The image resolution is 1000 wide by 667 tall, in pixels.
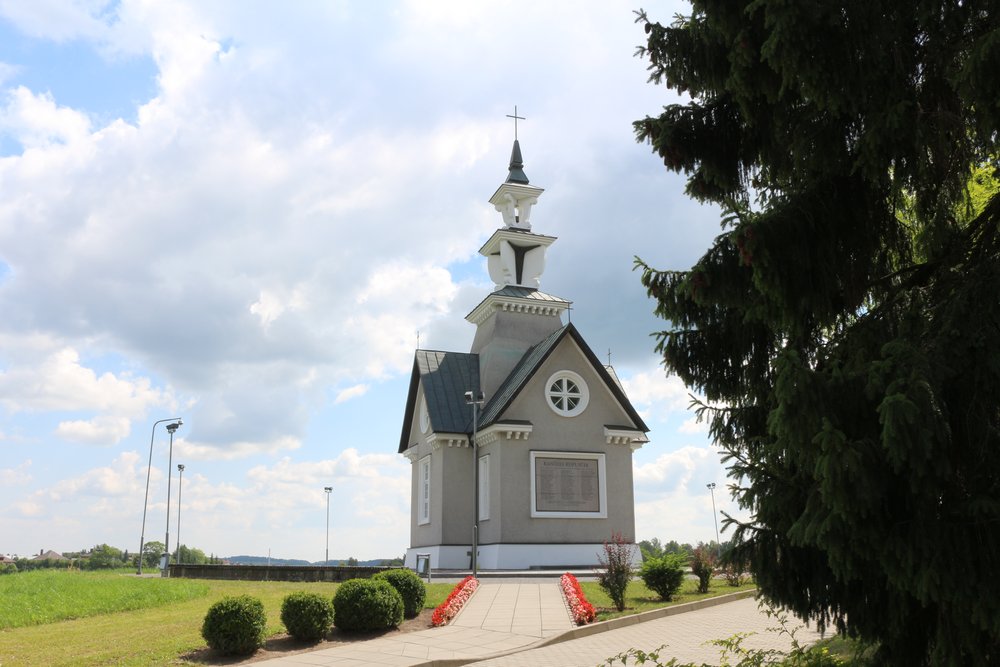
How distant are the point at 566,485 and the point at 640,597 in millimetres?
9896

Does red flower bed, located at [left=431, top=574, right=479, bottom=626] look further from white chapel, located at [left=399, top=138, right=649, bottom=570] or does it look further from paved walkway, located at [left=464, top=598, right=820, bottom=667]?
white chapel, located at [left=399, top=138, right=649, bottom=570]

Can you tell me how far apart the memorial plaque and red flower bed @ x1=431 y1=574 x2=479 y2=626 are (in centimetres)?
972

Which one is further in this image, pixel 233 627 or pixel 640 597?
pixel 640 597

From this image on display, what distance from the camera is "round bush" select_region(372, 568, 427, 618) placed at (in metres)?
17.0

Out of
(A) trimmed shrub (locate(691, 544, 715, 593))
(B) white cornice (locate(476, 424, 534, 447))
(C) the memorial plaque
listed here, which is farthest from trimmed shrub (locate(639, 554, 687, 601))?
(B) white cornice (locate(476, 424, 534, 447))

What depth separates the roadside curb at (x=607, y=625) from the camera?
12008 millimetres

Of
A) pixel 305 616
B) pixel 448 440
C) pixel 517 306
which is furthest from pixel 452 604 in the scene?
pixel 517 306

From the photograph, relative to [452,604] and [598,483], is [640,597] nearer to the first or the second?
[452,604]

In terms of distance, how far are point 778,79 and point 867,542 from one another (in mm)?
4080

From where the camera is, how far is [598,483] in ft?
98.8

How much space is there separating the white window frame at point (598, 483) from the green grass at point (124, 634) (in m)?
7.44

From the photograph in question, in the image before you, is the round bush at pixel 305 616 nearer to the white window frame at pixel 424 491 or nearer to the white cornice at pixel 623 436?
the white cornice at pixel 623 436

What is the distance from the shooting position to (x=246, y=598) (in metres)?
13.3

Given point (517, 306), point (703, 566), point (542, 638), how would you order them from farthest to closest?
point (517, 306)
point (703, 566)
point (542, 638)
